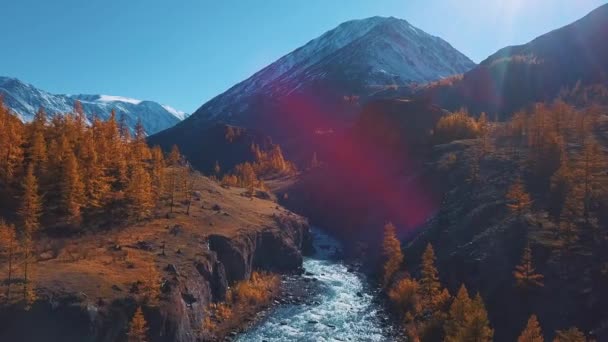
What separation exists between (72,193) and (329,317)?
140ft

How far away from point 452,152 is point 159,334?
316ft

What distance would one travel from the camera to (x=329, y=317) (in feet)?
226

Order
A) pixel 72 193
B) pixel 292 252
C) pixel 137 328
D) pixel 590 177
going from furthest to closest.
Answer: pixel 292 252
pixel 590 177
pixel 72 193
pixel 137 328

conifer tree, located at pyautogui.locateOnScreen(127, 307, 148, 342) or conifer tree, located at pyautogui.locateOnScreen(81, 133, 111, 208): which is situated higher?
conifer tree, located at pyautogui.locateOnScreen(81, 133, 111, 208)

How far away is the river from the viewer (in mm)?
61094

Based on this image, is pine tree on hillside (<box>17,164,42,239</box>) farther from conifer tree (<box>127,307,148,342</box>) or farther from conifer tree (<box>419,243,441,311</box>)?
conifer tree (<box>419,243,441,311</box>)

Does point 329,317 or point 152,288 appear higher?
point 152,288

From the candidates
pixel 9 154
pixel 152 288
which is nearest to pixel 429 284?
pixel 152 288

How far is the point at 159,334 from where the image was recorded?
4953 centimetres

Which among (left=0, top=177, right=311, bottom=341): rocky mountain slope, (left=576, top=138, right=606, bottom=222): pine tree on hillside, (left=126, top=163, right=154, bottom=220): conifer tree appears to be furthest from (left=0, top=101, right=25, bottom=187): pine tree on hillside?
(left=576, top=138, right=606, bottom=222): pine tree on hillside

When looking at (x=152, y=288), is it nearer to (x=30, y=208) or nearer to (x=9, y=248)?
(x=9, y=248)

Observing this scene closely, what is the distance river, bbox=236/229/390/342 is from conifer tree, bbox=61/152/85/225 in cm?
3182

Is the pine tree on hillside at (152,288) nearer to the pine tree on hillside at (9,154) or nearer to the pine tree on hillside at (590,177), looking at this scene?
the pine tree on hillside at (9,154)

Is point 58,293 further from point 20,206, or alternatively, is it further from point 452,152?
point 452,152
